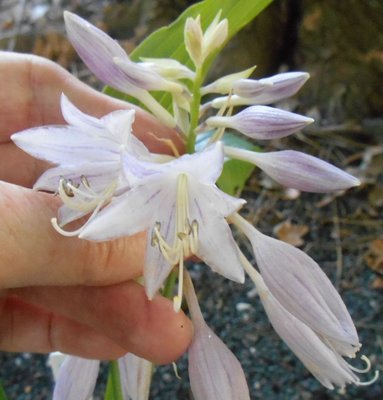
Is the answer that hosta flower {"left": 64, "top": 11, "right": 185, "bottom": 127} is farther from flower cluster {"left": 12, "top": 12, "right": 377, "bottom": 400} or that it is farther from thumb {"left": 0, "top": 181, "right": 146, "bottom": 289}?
thumb {"left": 0, "top": 181, "right": 146, "bottom": 289}

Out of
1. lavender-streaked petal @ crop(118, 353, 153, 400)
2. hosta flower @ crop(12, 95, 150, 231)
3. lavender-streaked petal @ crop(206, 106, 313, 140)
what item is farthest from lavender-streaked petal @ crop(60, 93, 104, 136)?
lavender-streaked petal @ crop(118, 353, 153, 400)

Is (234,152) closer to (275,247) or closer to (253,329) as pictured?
(275,247)

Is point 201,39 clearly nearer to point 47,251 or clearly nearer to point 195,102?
point 195,102

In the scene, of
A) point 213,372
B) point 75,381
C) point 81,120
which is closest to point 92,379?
point 75,381

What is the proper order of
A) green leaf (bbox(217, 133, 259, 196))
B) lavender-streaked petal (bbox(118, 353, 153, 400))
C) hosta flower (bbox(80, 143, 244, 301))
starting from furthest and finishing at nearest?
green leaf (bbox(217, 133, 259, 196)) < lavender-streaked petal (bbox(118, 353, 153, 400)) < hosta flower (bbox(80, 143, 244, 301))

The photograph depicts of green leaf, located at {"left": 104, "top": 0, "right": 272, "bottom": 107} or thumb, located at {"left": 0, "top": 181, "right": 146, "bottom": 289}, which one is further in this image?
green leaf, located at {"left": 104, "top": 0, "right": 272, "bottom": 107}

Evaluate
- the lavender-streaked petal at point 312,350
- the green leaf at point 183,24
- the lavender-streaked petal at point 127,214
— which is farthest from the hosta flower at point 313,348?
the green leaf at point 183,24
